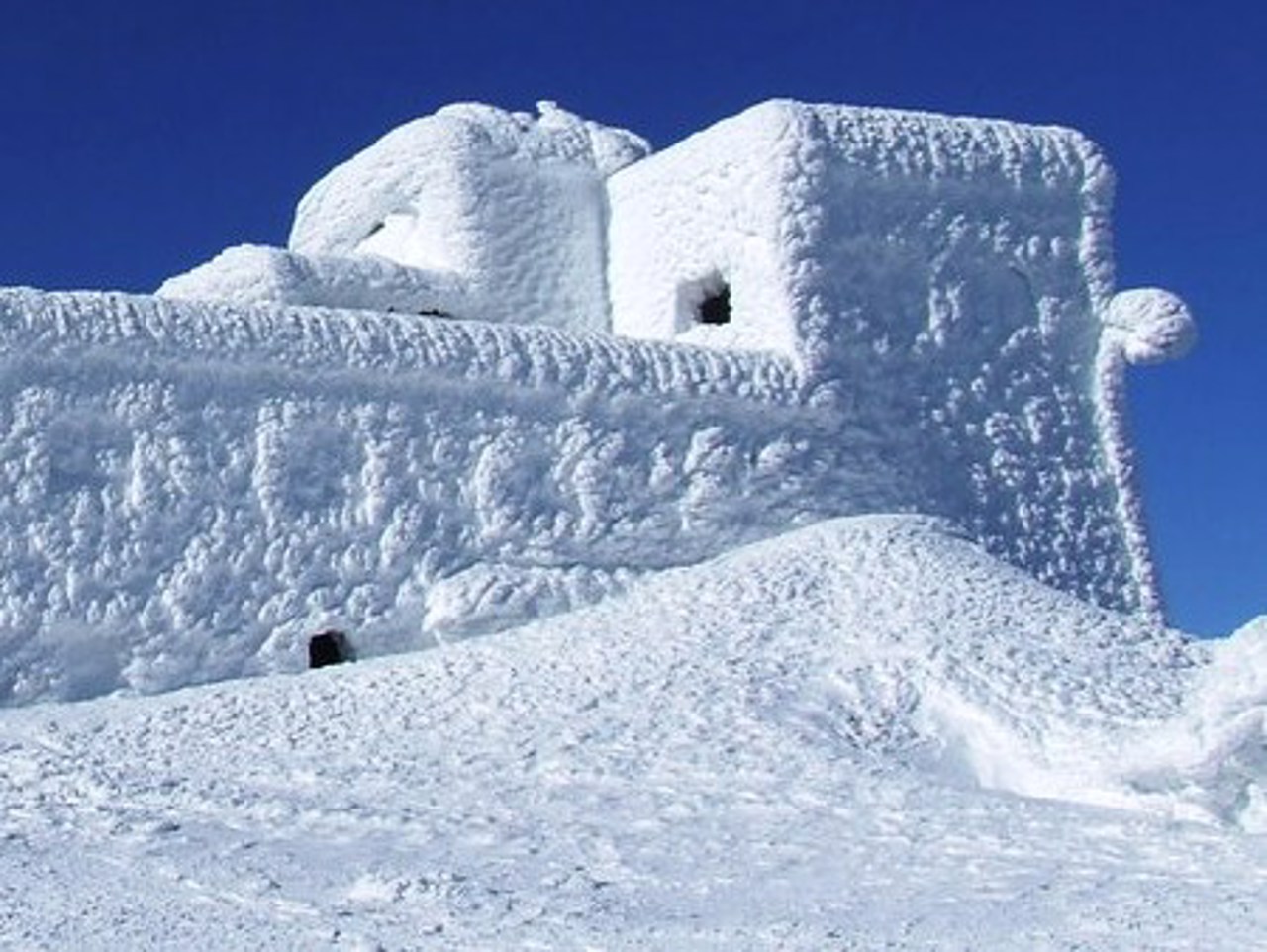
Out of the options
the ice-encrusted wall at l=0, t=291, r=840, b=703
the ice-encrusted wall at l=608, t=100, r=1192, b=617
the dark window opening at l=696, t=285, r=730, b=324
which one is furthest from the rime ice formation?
the ice-encrusted wall at l=0, t=291, r=840, b=703

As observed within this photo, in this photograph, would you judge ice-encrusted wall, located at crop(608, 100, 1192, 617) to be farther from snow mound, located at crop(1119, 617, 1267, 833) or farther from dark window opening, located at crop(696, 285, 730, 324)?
snow mound, located at crop(1119, 617, 1267, 833)

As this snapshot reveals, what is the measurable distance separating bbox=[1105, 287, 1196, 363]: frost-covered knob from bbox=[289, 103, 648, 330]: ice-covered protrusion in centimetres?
442

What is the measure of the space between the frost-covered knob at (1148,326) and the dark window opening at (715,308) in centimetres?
329

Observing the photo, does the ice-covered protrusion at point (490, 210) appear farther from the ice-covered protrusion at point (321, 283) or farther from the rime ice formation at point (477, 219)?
the ice-covered protrusion at point (321, 283)

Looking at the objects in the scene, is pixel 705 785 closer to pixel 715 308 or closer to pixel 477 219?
pixel 715 308

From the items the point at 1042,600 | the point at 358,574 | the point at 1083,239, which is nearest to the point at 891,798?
the point at 1042,600

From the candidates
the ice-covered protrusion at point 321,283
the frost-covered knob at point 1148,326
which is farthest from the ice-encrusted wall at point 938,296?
the ice-covered protrusion at point 321,283

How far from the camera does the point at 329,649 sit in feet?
46.1

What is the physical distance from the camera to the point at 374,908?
26.2ft

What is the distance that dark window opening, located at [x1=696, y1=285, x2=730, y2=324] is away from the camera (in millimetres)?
17500

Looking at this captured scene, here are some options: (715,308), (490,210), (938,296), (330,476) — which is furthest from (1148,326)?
(330,476)

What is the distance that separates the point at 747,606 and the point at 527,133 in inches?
272

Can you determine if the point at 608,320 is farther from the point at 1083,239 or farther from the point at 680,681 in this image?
the point at 680,681

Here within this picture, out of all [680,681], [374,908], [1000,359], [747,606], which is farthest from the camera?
[1000,359]
